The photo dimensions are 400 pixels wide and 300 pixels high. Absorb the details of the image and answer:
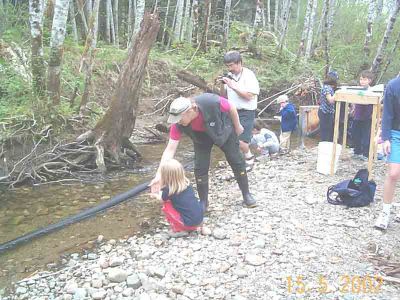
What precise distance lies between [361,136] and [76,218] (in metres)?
5.51

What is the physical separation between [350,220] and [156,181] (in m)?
2.42

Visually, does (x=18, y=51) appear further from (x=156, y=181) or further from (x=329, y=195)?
(x=329, y=195)

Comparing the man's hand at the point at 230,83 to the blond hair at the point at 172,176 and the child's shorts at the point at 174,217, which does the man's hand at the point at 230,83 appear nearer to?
the blond hair at the point at 172,176

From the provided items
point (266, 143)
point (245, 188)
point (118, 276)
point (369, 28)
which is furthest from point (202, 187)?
point (369, 28)

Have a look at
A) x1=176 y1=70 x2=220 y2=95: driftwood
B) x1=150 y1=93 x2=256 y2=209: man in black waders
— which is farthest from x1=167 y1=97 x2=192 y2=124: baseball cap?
x1=176 y1=70 x2=220 y2=95: driftwood

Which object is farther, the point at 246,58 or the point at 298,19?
the point at 298,19

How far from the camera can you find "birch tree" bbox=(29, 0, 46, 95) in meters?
8.45

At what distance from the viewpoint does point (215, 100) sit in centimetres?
498

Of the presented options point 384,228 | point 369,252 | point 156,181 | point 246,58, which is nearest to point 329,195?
point 384,228

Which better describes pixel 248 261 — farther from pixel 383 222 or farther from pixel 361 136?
pixel 361 136

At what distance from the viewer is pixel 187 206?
195 inches

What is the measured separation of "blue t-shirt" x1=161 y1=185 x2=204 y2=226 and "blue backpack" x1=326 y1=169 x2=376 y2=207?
6.58 feet

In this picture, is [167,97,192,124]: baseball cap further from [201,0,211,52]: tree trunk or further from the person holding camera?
[201,0,211,52]: tree trunk

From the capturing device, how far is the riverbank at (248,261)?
3.83 metres
